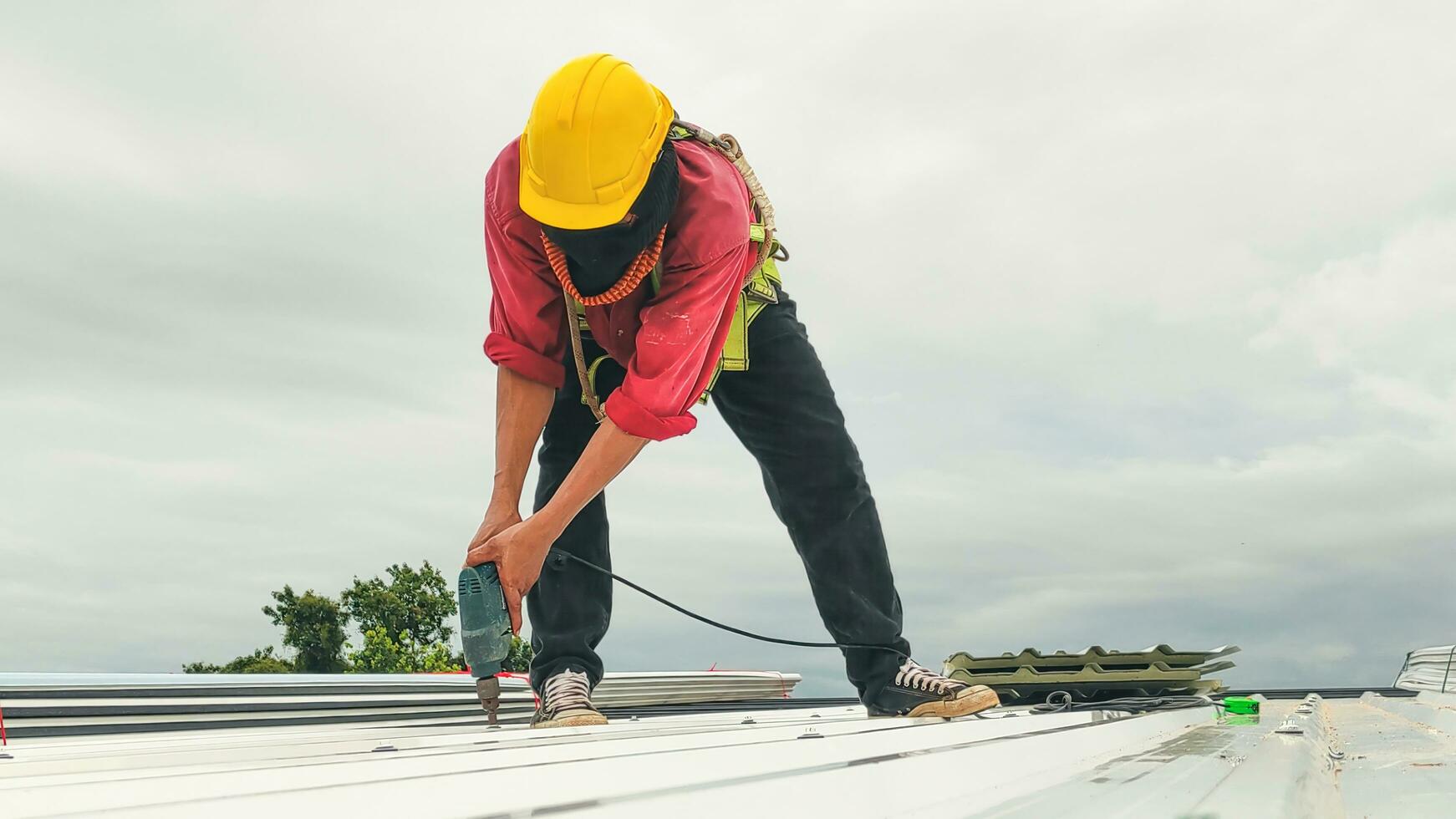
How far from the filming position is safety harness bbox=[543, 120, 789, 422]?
7.07ft

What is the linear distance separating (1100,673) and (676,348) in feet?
6.39

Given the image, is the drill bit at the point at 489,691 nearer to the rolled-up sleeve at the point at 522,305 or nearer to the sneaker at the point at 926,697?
the rolled-up sleeve at the point at 522,305

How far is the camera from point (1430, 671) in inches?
191

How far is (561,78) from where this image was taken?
5.96 feet

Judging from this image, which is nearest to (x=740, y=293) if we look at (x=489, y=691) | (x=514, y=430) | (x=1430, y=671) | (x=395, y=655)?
(x=514, y=430)

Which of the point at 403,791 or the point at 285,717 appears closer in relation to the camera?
the point at 403,791

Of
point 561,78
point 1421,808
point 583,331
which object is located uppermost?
point 561,78

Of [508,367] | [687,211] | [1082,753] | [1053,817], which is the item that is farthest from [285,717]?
[1053,817]

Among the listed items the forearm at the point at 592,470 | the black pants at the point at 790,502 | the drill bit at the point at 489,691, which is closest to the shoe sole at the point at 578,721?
the drill bit at the point at 489,691

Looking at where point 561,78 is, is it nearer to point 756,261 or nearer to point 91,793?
point 756,261

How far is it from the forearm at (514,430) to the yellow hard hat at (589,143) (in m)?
0.48

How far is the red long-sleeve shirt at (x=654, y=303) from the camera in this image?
1838 mm

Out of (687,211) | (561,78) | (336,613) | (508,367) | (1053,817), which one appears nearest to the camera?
(1053,817)

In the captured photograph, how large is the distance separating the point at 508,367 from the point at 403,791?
1500mm
